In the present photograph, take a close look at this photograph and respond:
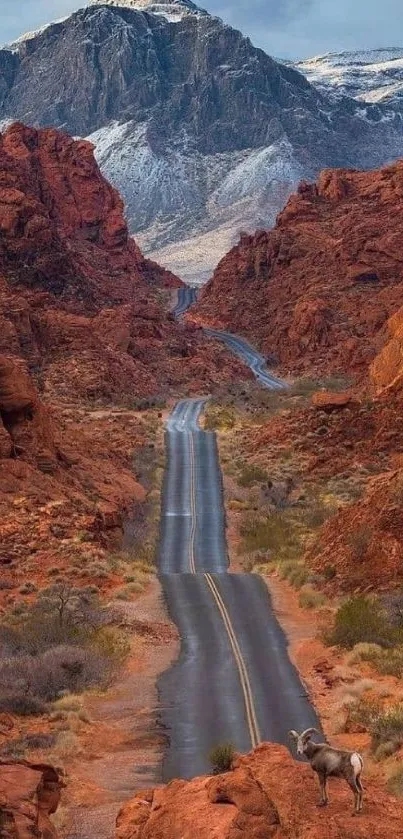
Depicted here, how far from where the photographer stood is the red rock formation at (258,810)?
1233 centimetres

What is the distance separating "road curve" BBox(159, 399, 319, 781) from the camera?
64.8 feet

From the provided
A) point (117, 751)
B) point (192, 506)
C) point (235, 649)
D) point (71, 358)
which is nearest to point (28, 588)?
point (235, 649)

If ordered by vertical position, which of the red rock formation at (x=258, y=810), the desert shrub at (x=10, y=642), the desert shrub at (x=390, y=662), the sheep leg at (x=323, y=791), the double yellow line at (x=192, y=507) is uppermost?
the sheep leg at (x=323, y=791)

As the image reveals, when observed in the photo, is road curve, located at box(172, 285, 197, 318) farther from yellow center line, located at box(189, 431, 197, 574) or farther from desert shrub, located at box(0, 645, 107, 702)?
desert shrub, located at box(0, 645, 107, 702)

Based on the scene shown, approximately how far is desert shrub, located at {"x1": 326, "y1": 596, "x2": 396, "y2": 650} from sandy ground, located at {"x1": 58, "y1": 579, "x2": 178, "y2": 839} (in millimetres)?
4250

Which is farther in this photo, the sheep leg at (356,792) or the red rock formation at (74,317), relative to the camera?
the red rock formation at (74,317)

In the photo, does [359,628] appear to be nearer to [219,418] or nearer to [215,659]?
[215,659]

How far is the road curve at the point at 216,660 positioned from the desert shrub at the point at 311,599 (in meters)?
1.09

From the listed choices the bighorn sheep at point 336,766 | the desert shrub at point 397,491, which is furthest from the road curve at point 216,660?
the desert shrub at point 397,491

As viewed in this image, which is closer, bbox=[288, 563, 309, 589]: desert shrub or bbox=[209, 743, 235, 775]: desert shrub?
bbox=[209, 743, 235, 775]: desert shrub

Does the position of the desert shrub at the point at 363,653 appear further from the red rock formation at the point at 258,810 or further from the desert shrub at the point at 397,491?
the red rock formation at the point at 258,810

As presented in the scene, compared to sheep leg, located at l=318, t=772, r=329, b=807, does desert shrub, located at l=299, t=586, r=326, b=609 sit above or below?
below

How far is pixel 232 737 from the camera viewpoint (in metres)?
19.4

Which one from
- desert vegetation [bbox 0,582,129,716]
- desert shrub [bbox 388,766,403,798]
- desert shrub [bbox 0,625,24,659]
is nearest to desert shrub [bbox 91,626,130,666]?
desert vegetation [bbox 0,582,129,716]
